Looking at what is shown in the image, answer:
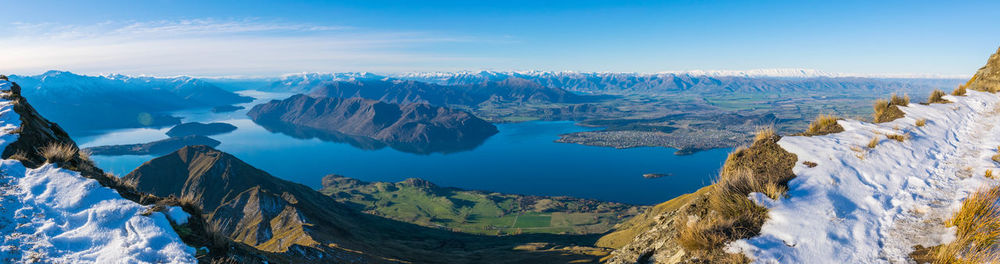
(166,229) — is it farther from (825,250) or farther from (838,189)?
(838,189)

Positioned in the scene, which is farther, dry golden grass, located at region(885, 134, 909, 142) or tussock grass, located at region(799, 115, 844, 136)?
tussock grass, located at region(799, 115, 844, 136)

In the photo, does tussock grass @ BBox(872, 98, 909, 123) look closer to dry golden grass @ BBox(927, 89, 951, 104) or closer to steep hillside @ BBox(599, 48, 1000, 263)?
dry golden grass @ BBox(927, 89, 951, 104)

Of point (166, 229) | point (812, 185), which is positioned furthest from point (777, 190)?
point (166, 229)

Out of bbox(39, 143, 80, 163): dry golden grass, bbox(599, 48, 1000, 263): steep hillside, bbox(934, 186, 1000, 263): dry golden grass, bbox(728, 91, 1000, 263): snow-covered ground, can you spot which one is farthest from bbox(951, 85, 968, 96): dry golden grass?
bbox(39, 143, 80, 163): dry golden grass

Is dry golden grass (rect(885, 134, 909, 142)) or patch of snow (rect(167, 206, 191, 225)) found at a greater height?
dry golden grass (rect(885, 134, 909, 142))

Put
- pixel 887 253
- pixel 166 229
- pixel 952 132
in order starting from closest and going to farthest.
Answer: pixel 887 253 < pixel 166 229 < pixel 952 132

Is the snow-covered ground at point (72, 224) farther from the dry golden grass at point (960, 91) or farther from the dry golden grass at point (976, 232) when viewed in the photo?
the dry golden grass at point (960, 91)
